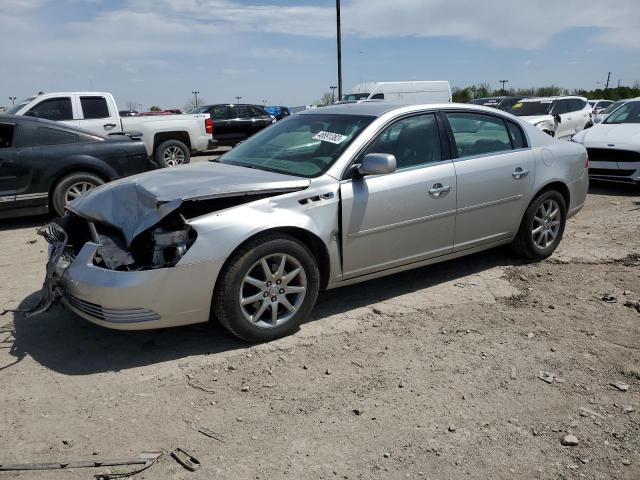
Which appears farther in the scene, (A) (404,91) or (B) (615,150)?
(A) (404,91)

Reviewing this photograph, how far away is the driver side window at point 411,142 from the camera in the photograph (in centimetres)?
445

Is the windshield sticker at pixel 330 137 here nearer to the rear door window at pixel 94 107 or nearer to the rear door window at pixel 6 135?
the rear door window at pixel 6 135

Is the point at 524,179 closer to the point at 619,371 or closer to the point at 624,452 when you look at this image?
the point at 619,371

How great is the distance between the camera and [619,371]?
11.7 feet

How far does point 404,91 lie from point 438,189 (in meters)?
19.9

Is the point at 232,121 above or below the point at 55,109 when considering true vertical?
below

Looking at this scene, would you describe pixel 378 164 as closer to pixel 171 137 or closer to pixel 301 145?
pixel 301 145


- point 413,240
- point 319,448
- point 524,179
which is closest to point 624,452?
point 319,448

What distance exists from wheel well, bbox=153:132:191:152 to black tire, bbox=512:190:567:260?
9.55m

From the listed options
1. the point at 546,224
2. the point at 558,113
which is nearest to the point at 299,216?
the point at 546,224

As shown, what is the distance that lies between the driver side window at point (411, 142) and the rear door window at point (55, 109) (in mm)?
9194

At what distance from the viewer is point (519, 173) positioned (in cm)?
520

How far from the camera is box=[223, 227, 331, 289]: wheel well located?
3887mm

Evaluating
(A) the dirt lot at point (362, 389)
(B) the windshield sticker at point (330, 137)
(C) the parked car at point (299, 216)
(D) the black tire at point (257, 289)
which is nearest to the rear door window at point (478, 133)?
(C) the parked car at point (299, 216)
